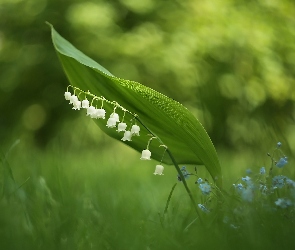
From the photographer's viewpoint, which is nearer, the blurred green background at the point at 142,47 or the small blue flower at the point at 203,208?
the small blue flower at the point at 203,208

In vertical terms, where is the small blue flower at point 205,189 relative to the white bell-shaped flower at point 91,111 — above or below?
below

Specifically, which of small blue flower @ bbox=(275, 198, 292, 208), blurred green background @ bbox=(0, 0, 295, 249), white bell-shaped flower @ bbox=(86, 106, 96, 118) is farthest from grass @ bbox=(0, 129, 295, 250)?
blurred green background @ bbox=(0, 0, 295, 249)

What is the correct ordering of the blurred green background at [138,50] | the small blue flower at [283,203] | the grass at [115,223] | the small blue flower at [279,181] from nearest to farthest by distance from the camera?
the grass at [115,223]
the small blue flower at [283,203]
the small blue flower at [279,181]
the blurred green background at [138,50]

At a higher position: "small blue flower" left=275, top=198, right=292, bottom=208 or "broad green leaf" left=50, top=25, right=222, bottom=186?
"small blue flower" left=275, top=198, right=292, bottom=208

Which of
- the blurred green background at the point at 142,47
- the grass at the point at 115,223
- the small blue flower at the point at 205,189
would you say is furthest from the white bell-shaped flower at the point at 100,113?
the blurred green background at the point at 142,47

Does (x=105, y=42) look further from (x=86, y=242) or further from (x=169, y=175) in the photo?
(x=86, y=242)

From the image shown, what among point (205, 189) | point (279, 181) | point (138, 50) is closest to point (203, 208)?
point (205, 189)

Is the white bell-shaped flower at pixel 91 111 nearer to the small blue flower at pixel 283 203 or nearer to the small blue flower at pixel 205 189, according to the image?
the small blue flower at pixel 205 189

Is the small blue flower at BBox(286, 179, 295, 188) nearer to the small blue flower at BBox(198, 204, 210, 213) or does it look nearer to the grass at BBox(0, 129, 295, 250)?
the grass at BBox(0, 129, 295, 250)

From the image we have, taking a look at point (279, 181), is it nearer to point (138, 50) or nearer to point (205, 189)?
point (205, 189)
